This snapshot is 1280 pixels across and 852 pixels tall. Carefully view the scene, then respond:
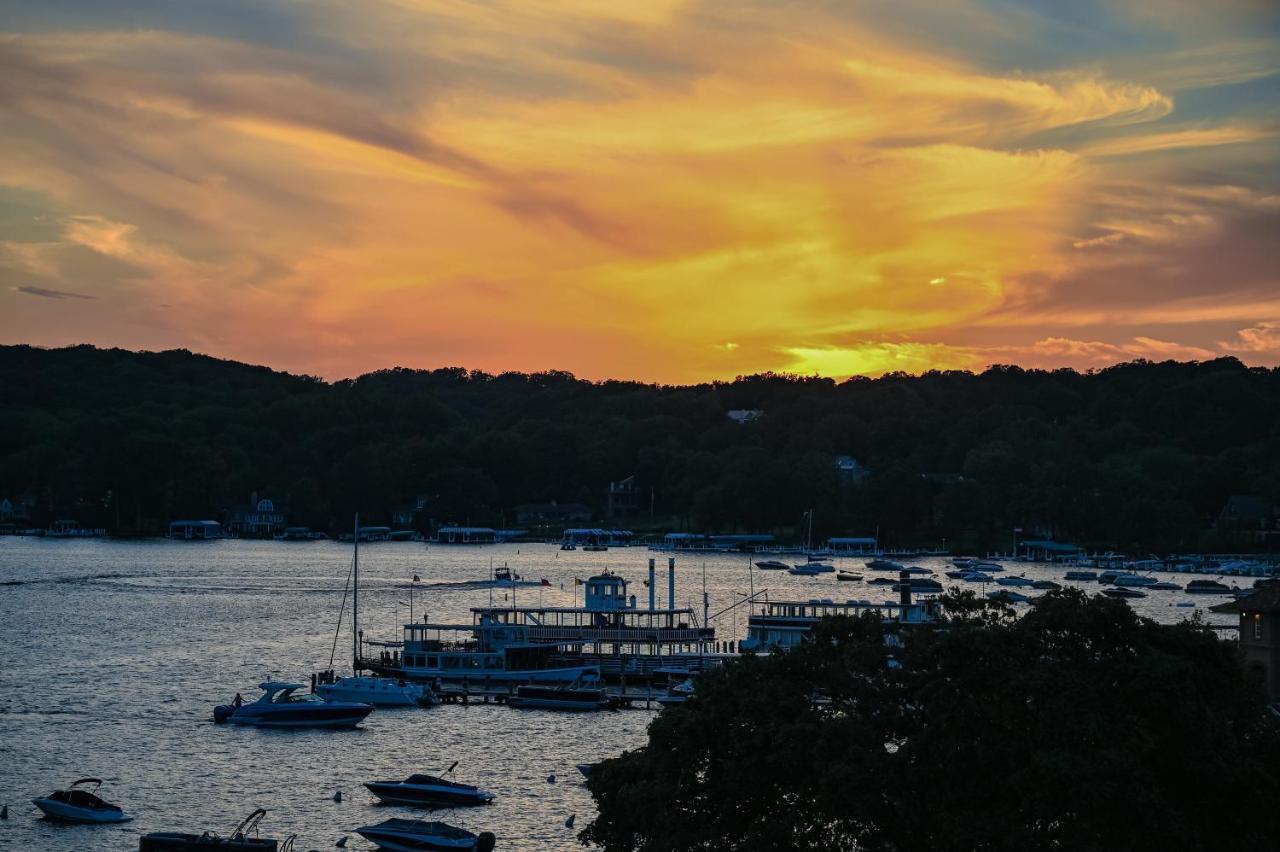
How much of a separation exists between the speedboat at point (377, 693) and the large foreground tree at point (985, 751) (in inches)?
1530

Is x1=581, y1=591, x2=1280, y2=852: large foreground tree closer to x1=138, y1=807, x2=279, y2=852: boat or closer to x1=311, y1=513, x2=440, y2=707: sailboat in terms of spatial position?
x1=138, y1=807, x2=279, y2=852: boat

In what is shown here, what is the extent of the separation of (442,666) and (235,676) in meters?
11.4

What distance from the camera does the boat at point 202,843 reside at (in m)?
37.5

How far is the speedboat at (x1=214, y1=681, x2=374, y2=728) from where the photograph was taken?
59406mm

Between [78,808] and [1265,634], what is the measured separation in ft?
124

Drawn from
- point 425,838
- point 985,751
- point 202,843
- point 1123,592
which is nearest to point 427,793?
point 425,838

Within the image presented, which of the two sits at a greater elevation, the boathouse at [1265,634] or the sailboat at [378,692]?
the boathouse at [1265,634]

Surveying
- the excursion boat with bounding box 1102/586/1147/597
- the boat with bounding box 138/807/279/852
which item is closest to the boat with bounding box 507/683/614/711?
the boat with bounding box 138/807/279/852

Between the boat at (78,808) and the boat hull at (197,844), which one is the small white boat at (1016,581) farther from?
the boat hull at (197,844)

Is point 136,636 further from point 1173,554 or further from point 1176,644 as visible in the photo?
point 1173,554

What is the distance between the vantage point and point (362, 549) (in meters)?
197

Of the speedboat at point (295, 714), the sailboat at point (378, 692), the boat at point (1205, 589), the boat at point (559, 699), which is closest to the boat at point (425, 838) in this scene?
the speedboat at point (295, 714)

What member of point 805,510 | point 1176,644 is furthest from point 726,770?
point 805,510

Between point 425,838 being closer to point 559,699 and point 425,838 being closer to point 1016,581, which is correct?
point 559,699
